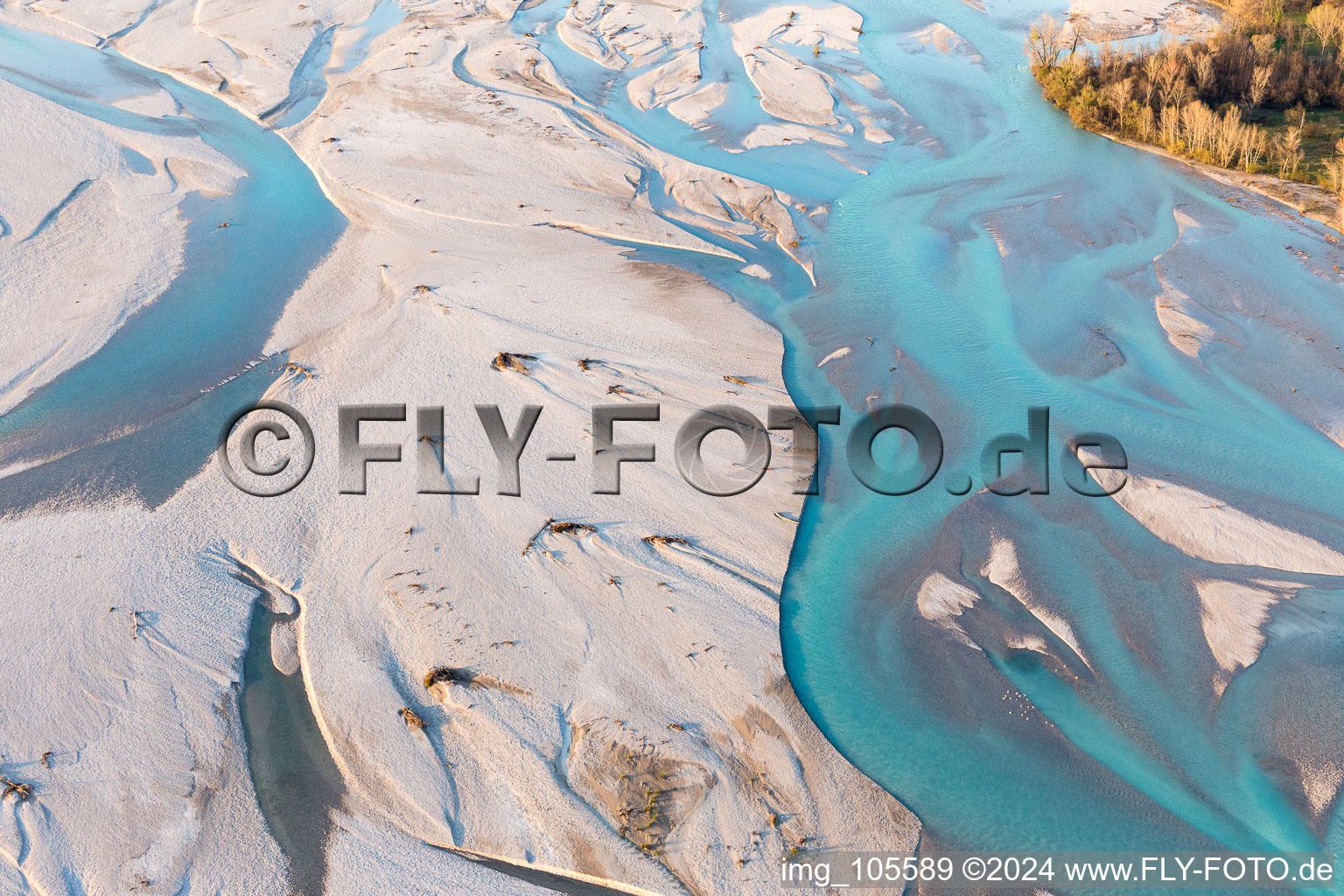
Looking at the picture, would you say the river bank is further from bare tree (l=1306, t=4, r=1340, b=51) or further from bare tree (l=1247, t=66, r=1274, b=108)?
bare tree (l=1306, t=4, r=1340, b=51)

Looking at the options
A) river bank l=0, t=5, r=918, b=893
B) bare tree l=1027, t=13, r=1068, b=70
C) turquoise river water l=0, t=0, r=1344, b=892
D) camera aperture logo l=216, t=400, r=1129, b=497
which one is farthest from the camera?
bare tree l=1027, t=13, r=1068, b=70

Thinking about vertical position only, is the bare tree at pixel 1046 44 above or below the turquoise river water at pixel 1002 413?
above

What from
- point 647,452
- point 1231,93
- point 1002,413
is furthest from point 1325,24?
point 647,452

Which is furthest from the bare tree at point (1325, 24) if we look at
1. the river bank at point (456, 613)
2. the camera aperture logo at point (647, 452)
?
the camera aperture logo at point (647, 452)

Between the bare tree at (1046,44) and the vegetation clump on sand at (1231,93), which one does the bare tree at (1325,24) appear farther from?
the bare tree at (1046,44)

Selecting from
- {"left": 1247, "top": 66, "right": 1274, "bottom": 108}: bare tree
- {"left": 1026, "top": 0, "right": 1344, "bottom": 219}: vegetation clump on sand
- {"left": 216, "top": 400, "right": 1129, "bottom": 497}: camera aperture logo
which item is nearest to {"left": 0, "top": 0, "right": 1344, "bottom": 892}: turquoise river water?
{"left": 216, "top": 400, "right": 1129, "bottom": 497}: camera aperture logo
